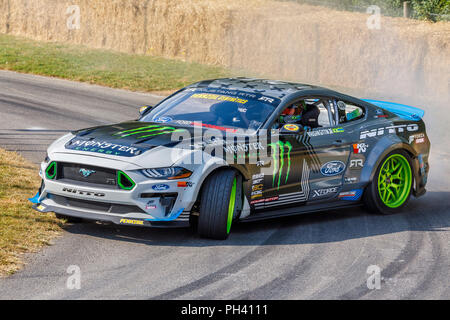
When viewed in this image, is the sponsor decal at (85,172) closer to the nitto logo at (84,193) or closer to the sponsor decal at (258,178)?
the nitto logo at (84,193)

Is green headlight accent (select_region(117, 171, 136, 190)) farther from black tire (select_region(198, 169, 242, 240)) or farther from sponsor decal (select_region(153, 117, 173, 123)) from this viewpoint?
sponsor decal (select_region(153, 117, 173, 123))

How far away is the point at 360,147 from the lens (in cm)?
887

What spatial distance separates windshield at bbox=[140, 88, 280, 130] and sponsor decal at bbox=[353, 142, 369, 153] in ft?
3.80

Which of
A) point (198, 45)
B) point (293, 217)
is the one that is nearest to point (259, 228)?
point (293, 217)

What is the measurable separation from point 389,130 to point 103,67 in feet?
51.6

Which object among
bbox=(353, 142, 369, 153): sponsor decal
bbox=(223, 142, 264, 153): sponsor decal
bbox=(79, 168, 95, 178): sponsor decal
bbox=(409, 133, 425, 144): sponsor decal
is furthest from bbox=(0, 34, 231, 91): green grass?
bbox=(79, 168, 95, 178): sponsor decal

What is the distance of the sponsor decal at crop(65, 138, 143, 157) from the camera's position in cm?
717

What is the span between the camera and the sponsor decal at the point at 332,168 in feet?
27.9

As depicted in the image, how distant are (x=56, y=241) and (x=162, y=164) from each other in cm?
134

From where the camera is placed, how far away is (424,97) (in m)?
20.7

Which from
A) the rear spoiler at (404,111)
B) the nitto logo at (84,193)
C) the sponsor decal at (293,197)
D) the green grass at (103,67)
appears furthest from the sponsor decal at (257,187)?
the green grass at (103,67)

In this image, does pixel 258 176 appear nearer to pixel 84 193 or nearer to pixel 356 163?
pixel 356 163

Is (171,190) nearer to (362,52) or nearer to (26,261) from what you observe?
(26,261)

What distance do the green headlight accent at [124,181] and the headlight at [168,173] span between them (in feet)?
0.50
